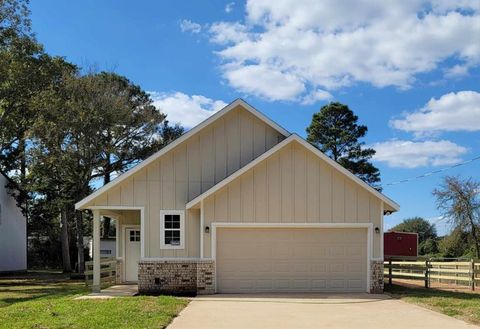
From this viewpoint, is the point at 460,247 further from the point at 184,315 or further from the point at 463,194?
the point at 184,315

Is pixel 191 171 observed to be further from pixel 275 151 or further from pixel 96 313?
pixel 96 313

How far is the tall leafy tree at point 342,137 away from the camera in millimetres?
40688

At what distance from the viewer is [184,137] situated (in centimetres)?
1819

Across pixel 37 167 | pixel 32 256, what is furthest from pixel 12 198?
pixel 32 256

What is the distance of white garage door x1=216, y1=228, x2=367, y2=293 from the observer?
1722 cm

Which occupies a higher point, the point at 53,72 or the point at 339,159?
the point at 53,72

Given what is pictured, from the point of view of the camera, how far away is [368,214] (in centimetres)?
1745

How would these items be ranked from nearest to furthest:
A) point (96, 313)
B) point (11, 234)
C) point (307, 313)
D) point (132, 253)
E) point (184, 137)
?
point (96, 313) < point (307, 313) < point (184, 137) < point (132, 253) < point (11, 234)

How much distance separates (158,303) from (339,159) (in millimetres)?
29444

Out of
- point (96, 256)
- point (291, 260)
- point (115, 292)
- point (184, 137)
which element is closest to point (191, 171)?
point (184, 137)

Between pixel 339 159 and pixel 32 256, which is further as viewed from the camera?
pixel 32 256

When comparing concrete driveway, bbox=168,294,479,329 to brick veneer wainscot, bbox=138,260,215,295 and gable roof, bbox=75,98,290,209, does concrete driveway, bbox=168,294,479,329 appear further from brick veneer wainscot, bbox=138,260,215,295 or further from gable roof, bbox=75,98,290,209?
gable roof, bbox=75,98,290,209

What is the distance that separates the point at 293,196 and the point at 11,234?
26046mm

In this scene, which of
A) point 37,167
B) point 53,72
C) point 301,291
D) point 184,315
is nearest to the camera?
point 184,315
